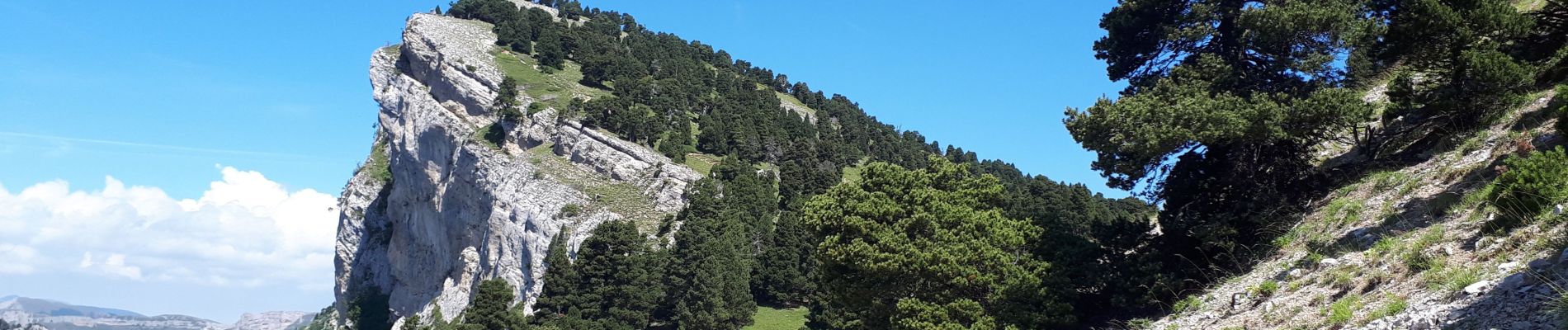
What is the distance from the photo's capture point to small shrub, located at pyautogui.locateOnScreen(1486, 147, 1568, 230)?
1307 centimetres

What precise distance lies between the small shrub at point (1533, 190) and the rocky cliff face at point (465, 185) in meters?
68.0

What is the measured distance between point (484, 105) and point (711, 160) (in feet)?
90.9

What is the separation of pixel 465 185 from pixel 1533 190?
94.8 metres

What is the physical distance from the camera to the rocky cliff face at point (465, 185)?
8525 centimetres

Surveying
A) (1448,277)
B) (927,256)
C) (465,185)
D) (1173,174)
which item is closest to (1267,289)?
(1448,277)

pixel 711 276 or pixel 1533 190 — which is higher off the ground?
pixel 711 276

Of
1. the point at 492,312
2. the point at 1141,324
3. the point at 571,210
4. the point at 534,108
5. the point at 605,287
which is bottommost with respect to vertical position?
the point at 1141,324

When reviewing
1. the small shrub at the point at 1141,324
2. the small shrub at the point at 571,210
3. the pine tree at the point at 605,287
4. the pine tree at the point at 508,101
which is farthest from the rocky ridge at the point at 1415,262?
the pine tree at the point at 508,101

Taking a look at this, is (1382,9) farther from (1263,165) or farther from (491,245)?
(491,245)

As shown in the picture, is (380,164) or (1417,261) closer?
(1417,261)

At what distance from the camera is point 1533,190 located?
1325 centimetres

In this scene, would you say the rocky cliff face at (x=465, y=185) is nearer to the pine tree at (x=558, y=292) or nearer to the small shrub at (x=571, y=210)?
the small shrub at (x=571, y=210)

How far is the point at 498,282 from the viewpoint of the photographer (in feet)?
184

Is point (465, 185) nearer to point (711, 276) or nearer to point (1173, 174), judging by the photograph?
point (711, 276)
